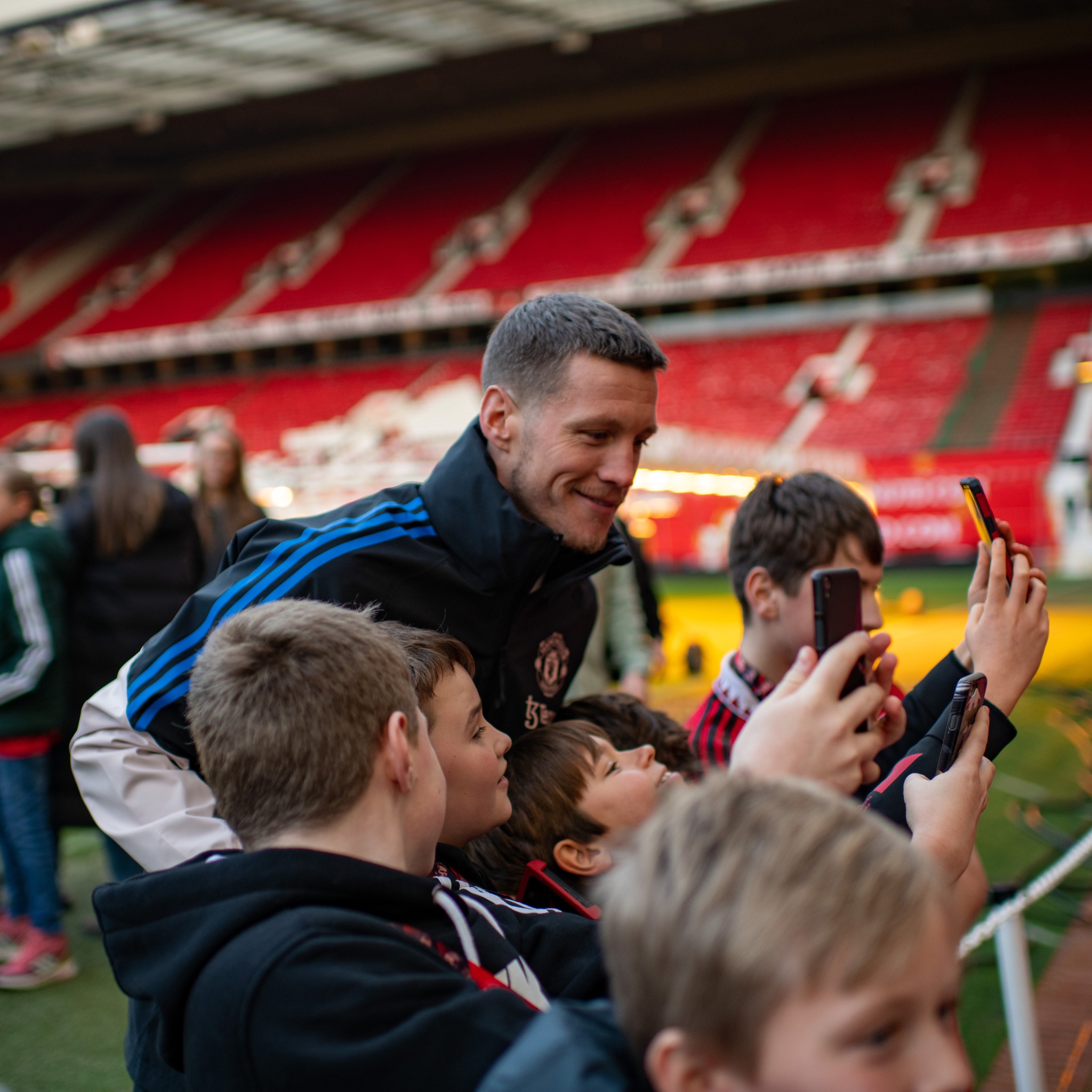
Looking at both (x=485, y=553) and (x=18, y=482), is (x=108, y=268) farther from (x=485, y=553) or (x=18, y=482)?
(x=485, y=553)

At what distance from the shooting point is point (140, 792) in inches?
65.6

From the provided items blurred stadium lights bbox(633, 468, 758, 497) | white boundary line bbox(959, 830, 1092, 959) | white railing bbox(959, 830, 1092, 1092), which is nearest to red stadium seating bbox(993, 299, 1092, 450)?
blurred stadium lights bbox(633, 468, 758, 497)

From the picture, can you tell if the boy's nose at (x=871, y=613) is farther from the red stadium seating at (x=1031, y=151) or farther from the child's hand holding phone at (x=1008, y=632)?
the red stadium seating at (x=1031, y=151)

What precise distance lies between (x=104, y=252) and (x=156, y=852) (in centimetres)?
3487

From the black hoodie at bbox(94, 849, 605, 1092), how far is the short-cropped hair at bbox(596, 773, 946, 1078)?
24cm

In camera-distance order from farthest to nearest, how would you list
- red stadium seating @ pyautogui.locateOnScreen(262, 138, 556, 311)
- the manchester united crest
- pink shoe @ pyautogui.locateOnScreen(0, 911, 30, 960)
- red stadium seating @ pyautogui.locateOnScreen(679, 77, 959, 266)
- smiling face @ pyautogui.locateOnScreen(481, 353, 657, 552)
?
red stadium seating @ pyautogui.locateOnScreen(262, 138, 556, 311), red stadium seating @ pyautogui.locateOnScreen(679, 77, 959, 266), pink shoe @ pyautogui.locateOnScreen(0, 911, 30, 960), the manchester united crest, smiling face @ pyautogui.locateOnScreen(481, 353, 657, 552)

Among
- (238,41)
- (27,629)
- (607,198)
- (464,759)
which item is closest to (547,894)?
(464,759)

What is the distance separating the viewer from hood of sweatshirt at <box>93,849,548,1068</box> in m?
1.11

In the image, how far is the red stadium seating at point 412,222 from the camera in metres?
28.4

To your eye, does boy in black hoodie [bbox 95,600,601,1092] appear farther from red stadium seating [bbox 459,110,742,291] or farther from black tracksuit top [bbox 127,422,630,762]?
red stadium seating [bbox 459,110,742,291]

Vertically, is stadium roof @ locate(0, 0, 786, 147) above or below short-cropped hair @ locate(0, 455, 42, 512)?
above

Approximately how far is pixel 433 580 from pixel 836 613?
2.65 ft

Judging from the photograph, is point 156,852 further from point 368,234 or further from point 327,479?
point 368,234

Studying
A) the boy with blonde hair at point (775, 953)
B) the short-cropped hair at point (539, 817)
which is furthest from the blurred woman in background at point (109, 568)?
the boy with blonde hair at point (775, 953)
